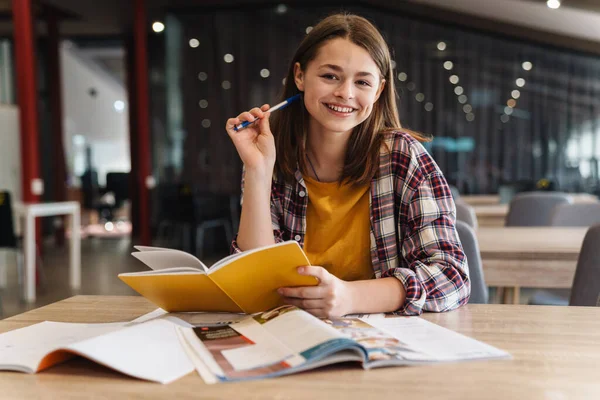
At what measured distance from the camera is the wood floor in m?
4.51

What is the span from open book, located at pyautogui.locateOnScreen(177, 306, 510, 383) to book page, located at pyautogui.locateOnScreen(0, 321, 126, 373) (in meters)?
0.17

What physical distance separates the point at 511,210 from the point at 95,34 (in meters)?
7.90

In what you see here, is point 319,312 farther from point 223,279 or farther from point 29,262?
point 29,262

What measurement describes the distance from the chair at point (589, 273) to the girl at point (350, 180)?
2.31ft

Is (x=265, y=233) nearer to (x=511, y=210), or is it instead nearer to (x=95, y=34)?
(x=511, y=210)

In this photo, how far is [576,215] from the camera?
2.97 meters

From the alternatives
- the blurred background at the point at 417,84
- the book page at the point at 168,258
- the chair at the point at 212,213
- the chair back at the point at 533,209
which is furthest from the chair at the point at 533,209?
the blurred background at the point at 417,84

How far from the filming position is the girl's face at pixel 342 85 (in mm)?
1361

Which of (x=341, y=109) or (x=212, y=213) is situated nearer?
(x=341, y=109)

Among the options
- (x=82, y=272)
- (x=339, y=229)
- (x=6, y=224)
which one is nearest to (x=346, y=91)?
(x=339, y=229)

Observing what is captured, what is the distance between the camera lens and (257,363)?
747 mm

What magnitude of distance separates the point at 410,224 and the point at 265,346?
0.61 m

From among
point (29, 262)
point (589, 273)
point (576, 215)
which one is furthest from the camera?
point (29, 262)

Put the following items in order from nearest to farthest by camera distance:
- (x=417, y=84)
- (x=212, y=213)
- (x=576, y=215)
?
(x=576, y=215), (x=212, y=213), (x=417, y=84)
